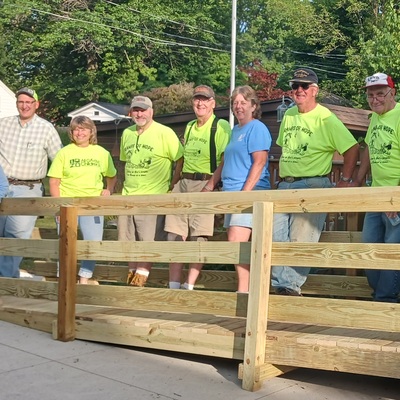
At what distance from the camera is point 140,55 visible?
4350 cm

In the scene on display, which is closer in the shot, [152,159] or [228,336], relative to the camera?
[228,336]

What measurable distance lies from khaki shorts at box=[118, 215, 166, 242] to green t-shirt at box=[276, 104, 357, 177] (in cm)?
144

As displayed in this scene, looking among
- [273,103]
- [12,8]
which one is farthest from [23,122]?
[12,8]

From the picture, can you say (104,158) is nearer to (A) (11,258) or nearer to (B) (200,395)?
(A) (11,258)

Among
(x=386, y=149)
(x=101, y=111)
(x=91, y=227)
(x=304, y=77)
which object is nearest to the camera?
(x=386, y=149)

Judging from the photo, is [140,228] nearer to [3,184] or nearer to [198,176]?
[198,176]

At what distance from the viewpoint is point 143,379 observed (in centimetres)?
438

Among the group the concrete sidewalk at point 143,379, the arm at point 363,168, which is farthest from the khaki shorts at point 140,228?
the arm at point 363,168

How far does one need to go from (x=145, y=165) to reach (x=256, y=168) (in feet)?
3.85

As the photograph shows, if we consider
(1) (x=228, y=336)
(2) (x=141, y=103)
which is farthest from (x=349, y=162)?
(2) (x=141, y=103)

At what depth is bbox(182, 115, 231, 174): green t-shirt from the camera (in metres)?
5.99

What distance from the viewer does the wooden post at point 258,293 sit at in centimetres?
428

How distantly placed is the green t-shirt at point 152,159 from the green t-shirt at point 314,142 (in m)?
1.22

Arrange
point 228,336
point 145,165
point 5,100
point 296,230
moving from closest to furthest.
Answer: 1. point 228,336
2. point 296,230
3. point 145,165
4. point 5,100
